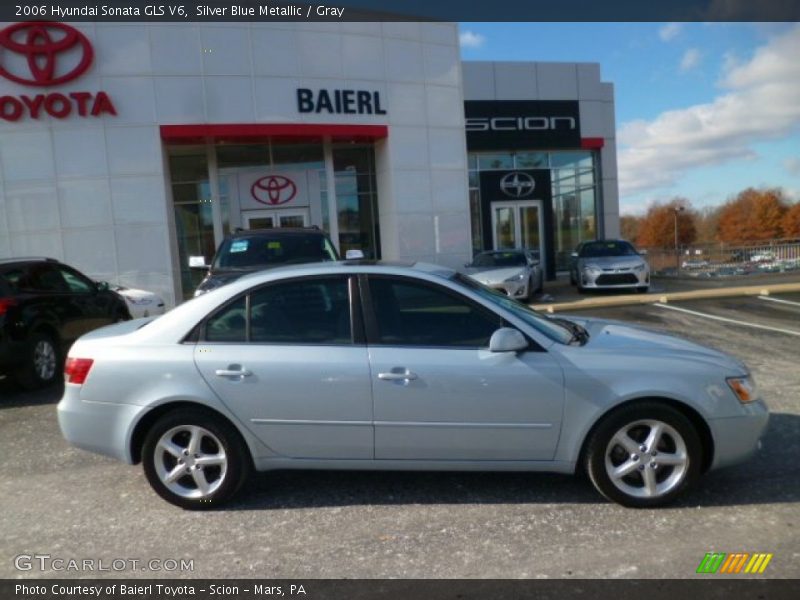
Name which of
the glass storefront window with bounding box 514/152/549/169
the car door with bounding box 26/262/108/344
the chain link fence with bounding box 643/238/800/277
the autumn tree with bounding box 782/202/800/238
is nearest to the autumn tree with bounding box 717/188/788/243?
the autumn tree with bounding box 782/202/800/238

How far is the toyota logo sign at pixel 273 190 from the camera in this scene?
1738 centimetres

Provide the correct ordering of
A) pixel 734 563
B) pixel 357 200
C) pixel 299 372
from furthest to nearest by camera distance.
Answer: pixel 357 200
pixel 299 372
pixel 734 563

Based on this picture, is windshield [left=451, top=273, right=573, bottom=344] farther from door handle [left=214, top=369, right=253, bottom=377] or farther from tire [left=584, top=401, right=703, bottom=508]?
door handle [left=214, top=369, right=253, bottom=377]

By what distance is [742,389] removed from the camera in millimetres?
3805

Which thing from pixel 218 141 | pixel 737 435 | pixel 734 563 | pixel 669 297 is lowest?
pixel 734 563

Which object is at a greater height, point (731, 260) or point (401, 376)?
point (401, 376)

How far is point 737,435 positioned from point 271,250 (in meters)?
6.80

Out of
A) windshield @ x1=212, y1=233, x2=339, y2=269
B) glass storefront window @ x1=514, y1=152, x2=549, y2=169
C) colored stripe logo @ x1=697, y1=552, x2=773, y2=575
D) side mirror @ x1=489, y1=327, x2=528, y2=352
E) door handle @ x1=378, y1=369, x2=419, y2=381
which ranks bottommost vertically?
colored stripe logo @ x1=697, y1=552, x2=773, y2=575

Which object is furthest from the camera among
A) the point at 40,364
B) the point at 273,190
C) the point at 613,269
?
the point at 273,190

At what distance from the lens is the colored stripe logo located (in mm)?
3123

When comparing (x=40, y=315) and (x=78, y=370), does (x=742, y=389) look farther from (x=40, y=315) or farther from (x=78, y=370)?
(x=40, y=315)

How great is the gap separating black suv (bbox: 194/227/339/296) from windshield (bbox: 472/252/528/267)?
22.1 feet

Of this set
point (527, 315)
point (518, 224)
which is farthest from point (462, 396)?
point (518, 224)

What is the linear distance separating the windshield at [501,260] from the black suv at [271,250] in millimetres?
6740
